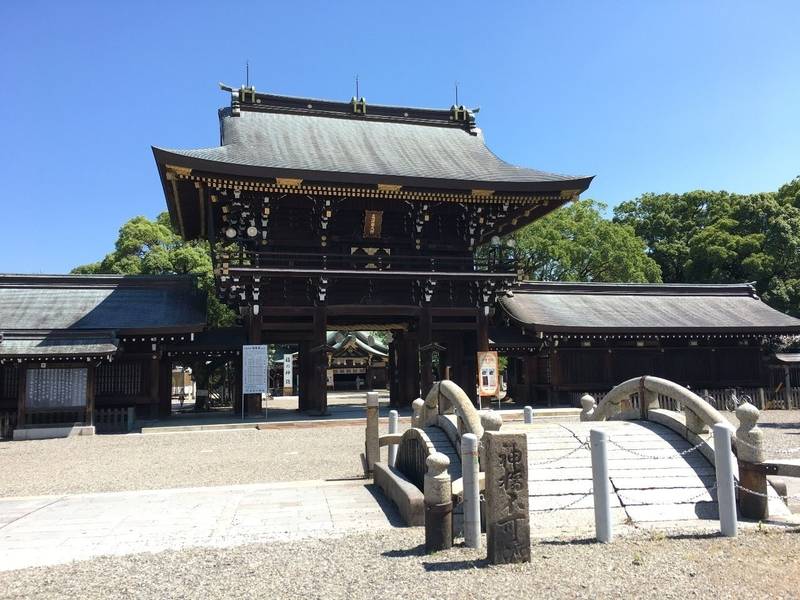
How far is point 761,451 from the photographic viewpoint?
6.29 m

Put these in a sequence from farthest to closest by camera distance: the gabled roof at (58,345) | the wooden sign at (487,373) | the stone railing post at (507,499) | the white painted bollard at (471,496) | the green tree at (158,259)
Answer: the green tree at (158,259), the wooden sign at (487,373), the gabled roof at (58,345), the white painted bollard at (471,496), the stone railing post at (507,499)

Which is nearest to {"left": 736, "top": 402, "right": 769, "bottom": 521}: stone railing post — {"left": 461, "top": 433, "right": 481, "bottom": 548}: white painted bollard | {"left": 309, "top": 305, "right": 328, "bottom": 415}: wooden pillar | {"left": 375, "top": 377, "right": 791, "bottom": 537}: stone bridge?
{"left": 375, "top": 377, "right": 791, "bottom": 537}: stone bridge

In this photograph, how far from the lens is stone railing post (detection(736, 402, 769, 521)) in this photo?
6297mm

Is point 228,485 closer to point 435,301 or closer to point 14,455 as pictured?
point 14,455

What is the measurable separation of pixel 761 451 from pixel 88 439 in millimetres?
15506

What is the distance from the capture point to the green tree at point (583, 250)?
34938mm

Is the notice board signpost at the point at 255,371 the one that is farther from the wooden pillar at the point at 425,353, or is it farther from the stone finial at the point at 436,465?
the stone finial at the point at 436,465

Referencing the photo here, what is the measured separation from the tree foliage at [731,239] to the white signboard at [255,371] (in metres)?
27.3

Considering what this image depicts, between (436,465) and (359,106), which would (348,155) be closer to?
(359,106)

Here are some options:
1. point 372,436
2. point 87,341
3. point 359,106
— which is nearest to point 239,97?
point 359,106

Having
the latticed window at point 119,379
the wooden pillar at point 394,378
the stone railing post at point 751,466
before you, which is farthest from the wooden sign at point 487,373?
the stone railing post at point 751,466

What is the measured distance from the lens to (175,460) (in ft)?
39.1

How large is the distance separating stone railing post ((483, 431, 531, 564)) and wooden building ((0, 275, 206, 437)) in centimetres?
1453

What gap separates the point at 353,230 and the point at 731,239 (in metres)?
25.2
